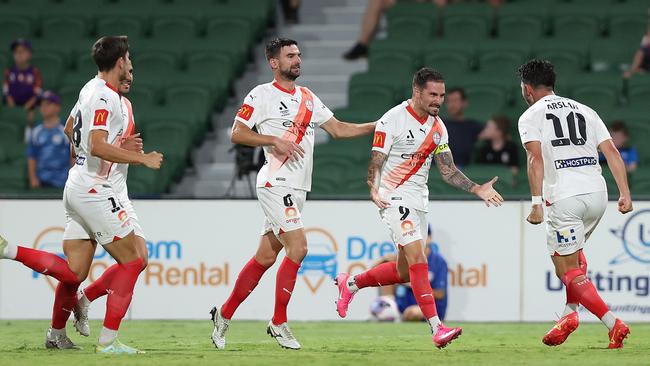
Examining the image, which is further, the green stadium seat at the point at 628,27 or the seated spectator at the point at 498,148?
the green stadium seat at the point at 628,27

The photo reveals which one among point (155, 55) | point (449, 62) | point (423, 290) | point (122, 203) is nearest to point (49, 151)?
point (155, 55)

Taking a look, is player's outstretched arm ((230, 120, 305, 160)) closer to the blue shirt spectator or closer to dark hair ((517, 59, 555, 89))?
dark hair ((517, 59, 555, 89))

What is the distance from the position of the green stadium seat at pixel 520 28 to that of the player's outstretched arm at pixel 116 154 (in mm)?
10071

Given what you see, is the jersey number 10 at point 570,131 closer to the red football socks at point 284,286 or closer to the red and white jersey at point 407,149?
the red and white jersey at point 407,149

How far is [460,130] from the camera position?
50.4 ft

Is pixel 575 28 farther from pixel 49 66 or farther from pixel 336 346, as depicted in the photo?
pixel 336 346

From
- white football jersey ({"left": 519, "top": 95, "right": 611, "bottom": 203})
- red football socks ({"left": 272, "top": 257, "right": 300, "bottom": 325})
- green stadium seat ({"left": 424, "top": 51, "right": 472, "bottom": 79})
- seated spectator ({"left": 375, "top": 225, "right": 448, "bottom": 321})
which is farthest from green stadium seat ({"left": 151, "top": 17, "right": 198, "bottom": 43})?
white football jersey ({"left": 519, "top": 95, "right": 611, "bottom": 203})

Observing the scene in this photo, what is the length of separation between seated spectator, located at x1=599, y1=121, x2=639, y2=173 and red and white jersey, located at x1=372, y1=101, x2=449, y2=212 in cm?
528

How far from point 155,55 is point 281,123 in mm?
8561

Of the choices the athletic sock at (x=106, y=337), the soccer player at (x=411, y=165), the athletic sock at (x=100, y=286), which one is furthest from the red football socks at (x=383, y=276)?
the athletic sock at (x=106, y=337)

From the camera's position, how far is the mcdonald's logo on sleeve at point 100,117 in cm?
879

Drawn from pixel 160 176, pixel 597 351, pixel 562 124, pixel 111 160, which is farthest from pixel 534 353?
pixel 160 176

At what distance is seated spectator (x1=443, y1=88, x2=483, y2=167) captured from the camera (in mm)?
15242

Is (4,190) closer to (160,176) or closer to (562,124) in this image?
(160,176)
